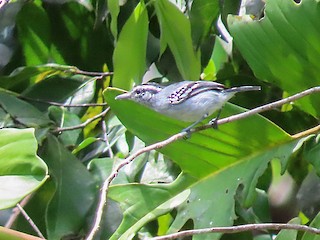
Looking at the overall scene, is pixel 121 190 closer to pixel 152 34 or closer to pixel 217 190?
pixel 217 190

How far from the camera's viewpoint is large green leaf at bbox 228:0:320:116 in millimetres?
1113

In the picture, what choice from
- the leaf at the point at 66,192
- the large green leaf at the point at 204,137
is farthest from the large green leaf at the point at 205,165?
the leaf at the point at 66,192

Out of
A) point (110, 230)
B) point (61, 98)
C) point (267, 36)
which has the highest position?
point (267, 36)

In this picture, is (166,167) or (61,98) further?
(61,98)

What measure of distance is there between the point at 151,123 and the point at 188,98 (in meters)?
0.12

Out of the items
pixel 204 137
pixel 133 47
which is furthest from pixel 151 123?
pixel 133 47

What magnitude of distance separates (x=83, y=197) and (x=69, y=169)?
64 mm

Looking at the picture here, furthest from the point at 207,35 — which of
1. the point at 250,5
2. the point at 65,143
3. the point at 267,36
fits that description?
the point at 65,143

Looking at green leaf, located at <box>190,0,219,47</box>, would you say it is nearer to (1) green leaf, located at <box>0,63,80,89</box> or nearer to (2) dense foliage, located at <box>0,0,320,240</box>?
(2) dense foliage, located at <box>0,0,320,240</box>

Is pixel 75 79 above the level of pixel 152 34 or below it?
below

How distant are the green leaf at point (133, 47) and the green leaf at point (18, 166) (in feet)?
1.07

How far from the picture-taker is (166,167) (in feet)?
4.34

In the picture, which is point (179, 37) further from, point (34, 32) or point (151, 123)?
point (34, 32)

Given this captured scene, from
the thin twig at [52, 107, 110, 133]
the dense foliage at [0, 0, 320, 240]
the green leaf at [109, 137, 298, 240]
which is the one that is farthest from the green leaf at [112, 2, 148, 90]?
the green leaf at [109, 137, 298, 240]
